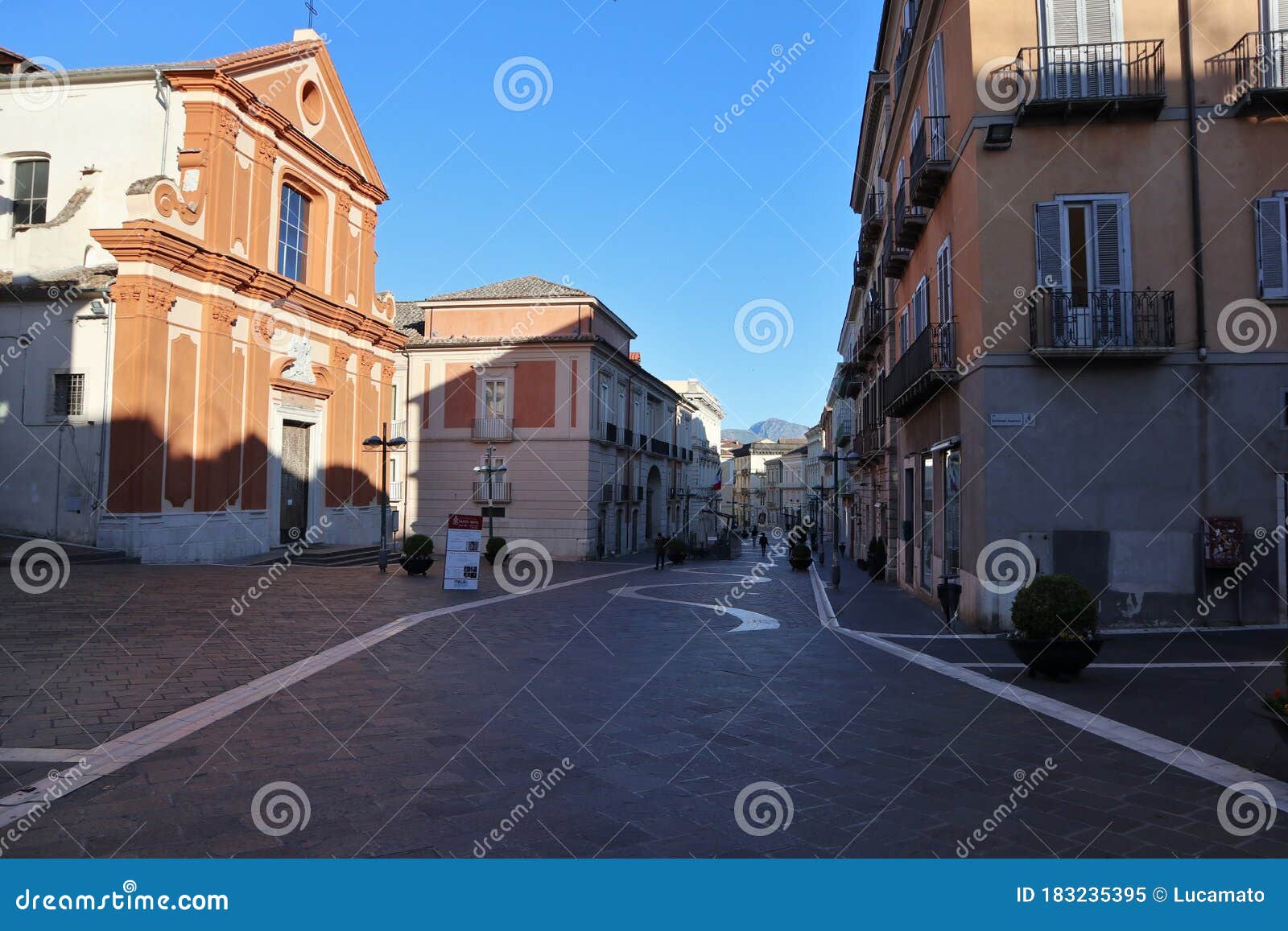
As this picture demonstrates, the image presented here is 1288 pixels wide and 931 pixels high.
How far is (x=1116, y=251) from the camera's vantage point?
12125mm

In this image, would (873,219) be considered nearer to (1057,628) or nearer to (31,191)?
(1057,628)

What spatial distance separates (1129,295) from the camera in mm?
11969

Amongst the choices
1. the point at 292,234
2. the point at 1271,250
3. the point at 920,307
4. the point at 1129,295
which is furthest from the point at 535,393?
the point at 1271,250

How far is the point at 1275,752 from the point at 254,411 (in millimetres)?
23295

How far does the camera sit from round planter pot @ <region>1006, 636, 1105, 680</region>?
836 cm

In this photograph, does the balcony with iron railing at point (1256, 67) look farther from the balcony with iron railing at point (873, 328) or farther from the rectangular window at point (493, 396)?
the rectangular window at point (493, 396)

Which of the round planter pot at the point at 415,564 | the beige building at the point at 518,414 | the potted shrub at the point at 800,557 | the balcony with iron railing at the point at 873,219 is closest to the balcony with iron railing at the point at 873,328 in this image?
the balcony with iron railing at the point at 873,219

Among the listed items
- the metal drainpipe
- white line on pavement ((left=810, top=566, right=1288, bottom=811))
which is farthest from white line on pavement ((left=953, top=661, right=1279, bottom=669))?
the metal drainpipe

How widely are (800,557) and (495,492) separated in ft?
42.2

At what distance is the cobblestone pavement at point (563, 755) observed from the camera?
14.5 feet

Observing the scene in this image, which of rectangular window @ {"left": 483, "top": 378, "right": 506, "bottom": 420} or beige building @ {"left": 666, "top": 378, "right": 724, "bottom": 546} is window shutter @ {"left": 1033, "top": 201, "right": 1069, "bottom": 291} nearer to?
rectangular window @ {"left": 483, "top": 378, "right": 506, "bottom": 420}

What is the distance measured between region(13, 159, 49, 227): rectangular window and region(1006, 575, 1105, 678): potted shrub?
2420 cm

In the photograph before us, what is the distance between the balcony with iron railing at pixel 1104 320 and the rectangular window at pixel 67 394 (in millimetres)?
20355

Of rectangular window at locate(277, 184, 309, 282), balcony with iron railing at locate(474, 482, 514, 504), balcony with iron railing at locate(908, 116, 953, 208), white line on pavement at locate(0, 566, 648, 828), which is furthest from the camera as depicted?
balcony with iron railing at locate(474, 482, 514, 504)
